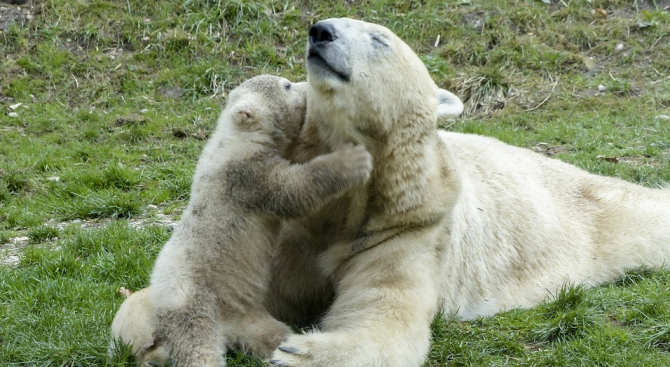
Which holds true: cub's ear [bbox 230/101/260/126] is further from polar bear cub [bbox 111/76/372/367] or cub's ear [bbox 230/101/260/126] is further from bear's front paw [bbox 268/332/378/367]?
bear's front paw [bbox 268/332/378/367]

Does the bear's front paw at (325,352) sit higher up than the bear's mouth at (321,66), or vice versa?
the bear's mouth at (321,66)

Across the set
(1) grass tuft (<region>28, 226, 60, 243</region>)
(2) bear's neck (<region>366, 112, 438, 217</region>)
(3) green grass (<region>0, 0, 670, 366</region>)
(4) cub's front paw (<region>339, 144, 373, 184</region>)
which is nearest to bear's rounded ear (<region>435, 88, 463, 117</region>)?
(2) bear's neck (<region>366, 112, 438, 217</region>)

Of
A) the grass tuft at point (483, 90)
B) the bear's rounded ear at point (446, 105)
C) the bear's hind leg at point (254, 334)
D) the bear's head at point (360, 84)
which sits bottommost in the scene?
the grass tuft at point (483, 90)

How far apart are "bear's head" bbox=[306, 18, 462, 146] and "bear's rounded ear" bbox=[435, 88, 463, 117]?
10.2 inches

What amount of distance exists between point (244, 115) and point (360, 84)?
2.45 ft

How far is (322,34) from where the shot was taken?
4246 mm

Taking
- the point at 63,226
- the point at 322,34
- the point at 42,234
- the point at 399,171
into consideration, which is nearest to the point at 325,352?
the point at 399,171

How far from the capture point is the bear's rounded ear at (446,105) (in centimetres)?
476

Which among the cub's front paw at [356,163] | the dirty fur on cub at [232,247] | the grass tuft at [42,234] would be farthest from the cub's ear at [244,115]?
the grass tuft at [42,234]

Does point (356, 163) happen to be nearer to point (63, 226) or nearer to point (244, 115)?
point (244, 115)

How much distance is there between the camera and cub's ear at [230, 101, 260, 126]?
458 cm

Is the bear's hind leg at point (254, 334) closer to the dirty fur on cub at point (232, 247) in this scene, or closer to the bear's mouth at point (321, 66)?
the dirty fur on cub at point (232, 247)

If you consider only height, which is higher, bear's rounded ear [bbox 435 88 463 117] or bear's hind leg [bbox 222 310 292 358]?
bear's rounded ear [bbox 435 88 463 117]

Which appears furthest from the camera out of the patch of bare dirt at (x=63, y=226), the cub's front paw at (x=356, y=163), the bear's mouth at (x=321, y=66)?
the patch of bare dirt at (x=63, y=226)
